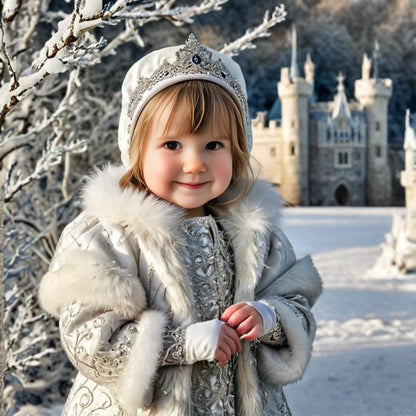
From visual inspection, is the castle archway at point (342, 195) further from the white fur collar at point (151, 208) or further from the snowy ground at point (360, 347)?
the white fur collar at point (151, 208)

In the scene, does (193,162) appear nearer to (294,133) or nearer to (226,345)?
(226,345)

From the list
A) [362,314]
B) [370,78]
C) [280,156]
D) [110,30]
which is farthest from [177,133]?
[370,78]

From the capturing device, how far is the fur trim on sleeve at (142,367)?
0.99 m

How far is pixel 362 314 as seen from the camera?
4.62 m

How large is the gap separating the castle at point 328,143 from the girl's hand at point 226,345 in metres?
18.0

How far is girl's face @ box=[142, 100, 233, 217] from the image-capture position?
1.09m

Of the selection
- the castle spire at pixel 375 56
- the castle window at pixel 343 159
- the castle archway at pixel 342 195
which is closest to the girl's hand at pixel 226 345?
the castle archway at pixel 342 195

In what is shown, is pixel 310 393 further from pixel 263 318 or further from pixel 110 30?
pixel 110 30

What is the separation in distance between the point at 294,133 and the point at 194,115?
743 inches

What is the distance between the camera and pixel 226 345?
1011 millimetres

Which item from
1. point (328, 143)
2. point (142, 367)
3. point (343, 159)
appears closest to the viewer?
point (142, 367)

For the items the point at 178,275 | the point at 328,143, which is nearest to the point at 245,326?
the point at 178,275

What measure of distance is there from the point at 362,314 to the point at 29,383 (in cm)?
240

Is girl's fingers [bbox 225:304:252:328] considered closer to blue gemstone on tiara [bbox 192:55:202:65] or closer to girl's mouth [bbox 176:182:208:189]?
girl's mouth [bbox 176:182:208:189]
